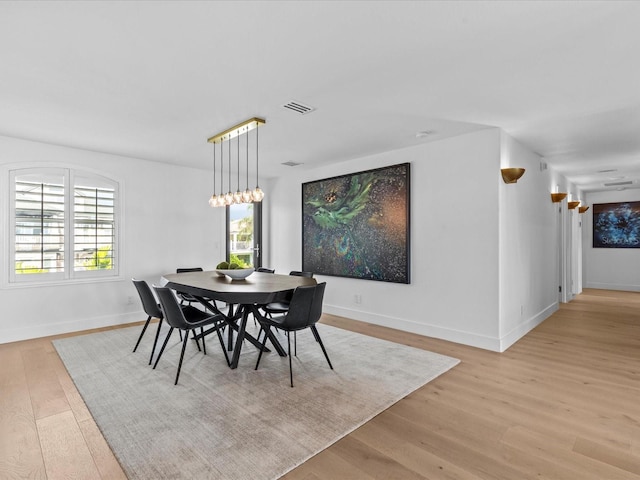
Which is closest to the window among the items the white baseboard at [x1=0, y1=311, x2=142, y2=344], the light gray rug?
the white baseboard at [x1=0, y1=311, x2=142, y2=344]

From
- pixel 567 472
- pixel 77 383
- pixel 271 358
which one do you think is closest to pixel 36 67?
pixel 77 383

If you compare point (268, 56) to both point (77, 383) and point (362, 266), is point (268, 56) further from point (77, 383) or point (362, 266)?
point (362, 266)

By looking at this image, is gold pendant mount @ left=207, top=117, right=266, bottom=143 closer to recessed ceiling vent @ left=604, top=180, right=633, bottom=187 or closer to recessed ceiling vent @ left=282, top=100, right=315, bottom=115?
recessed ceiling vent @ left=282, top=100, right=315, bottom=115

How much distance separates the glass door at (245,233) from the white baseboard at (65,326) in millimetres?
1873

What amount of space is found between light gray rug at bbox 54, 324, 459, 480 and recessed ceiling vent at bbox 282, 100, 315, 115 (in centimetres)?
237

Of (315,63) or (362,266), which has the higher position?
(315,63)

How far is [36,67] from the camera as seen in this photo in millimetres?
Answer: 2312

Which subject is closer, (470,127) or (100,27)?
(100,27)

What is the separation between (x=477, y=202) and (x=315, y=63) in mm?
2493

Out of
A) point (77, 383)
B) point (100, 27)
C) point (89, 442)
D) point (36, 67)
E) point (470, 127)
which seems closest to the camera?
point (100, 27)

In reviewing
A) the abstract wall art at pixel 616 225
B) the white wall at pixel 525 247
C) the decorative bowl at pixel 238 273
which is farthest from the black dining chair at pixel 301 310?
the abstract wall art at pixel 616 225

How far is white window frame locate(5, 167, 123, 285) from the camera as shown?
13.1 ft

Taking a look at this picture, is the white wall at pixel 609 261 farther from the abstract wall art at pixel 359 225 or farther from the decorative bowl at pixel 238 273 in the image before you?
the decorative bowl at pixel 238 273

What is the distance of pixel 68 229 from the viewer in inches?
172
